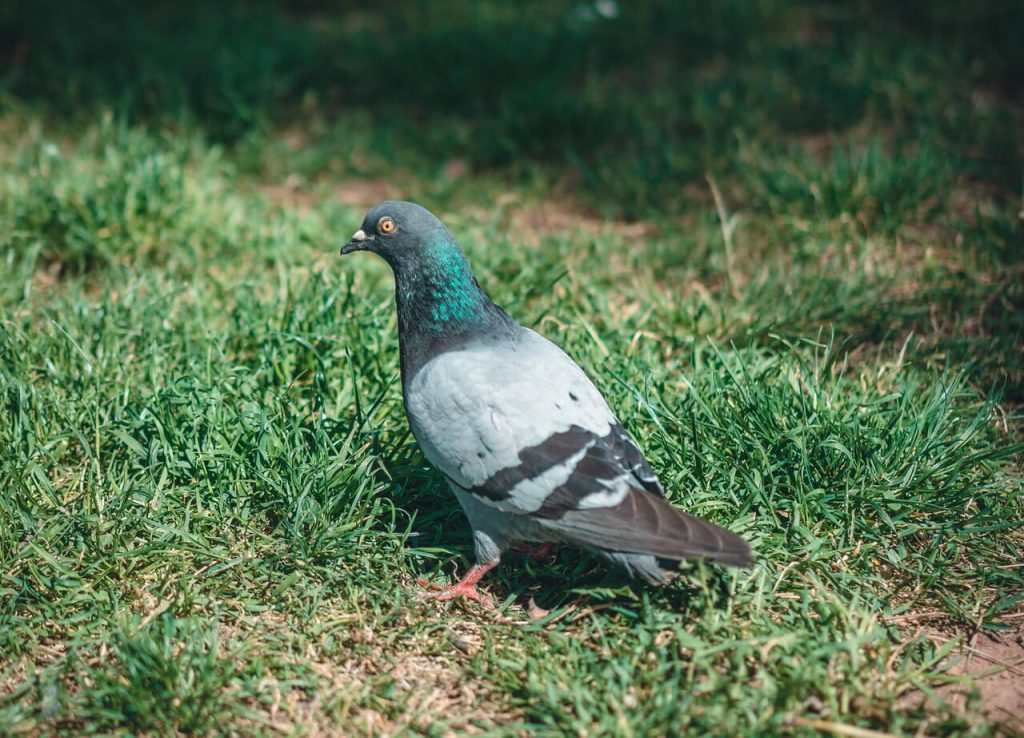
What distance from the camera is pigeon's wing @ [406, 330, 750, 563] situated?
276 cm

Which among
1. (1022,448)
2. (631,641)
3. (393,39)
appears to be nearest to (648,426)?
(631,641)

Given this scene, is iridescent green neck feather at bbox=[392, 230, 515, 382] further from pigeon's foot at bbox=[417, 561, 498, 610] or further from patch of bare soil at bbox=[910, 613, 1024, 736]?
patch of bare soil at bbox=[910, 613, 1024, 736]

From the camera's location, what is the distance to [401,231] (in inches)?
131

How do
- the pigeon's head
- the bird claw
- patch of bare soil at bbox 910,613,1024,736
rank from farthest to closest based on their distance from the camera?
the pigeon's head, the bird claw, patch of bare soil at bbox 910,613,1024,736

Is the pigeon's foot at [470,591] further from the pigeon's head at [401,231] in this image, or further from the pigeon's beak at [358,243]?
the pigeon's beak at [358,243]

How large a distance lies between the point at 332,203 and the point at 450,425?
8.97 ft

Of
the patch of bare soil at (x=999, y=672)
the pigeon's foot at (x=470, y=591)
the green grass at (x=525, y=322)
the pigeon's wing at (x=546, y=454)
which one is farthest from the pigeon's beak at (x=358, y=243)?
the patch of bare soil at (x=999, y=672)

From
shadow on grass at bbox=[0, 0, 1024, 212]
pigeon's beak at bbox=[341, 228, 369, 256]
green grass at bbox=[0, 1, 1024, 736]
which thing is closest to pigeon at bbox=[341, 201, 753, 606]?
pigeon's beak at bbox=[341, 228, 369, 256]

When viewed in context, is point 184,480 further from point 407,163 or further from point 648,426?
point 407,163

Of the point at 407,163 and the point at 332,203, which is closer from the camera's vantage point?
the point at 332,203

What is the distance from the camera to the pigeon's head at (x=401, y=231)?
329 centimetres

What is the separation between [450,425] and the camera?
2.96 meters

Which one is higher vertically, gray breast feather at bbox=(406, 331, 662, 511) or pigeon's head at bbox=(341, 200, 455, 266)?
pigeon's head at bbox=(341, 200, 455, 266)

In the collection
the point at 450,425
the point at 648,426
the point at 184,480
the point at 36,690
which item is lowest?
the point at 36,690
